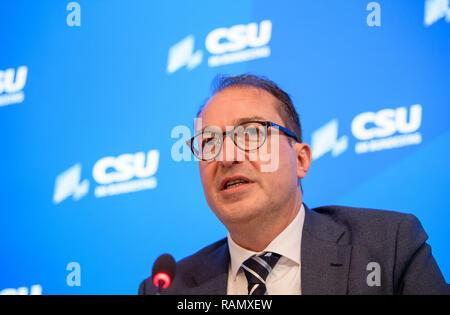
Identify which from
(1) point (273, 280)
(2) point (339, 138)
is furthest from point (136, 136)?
(1) point (273, 280)

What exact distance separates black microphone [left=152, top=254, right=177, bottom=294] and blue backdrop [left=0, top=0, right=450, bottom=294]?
1.23 m

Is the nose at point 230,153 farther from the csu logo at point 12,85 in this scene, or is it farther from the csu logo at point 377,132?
the csu logo at point 12,85

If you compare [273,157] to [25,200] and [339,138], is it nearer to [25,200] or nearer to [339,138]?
[339,138]

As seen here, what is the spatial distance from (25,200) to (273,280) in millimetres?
1897

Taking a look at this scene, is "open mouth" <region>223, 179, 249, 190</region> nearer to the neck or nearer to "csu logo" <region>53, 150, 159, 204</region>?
the neck

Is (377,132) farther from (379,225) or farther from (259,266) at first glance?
(259,266)

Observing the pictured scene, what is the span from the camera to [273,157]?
1.74 metres

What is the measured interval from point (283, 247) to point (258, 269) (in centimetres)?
13

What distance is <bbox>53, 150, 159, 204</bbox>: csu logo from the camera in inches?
108

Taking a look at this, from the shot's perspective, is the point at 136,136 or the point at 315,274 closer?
the point at 315,274

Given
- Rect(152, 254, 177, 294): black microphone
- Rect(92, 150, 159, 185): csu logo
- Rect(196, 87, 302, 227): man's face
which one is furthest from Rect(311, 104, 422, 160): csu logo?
Rect(152, 254, 177, 294): black microphone

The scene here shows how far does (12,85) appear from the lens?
9.75 ft

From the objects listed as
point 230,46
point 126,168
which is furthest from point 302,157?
point 126,168

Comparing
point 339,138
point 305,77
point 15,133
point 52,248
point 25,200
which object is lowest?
point 52,248
